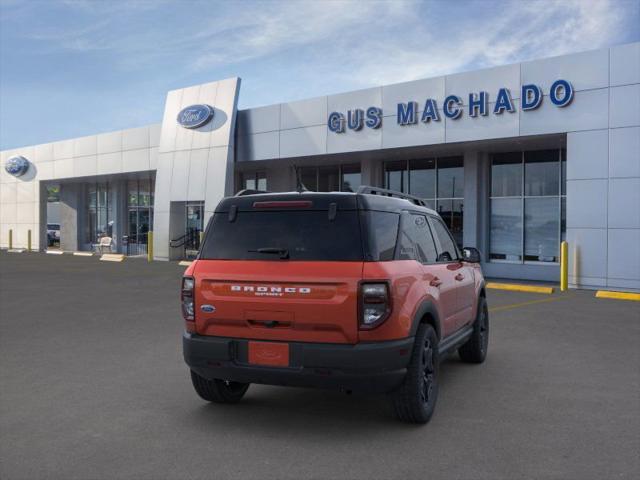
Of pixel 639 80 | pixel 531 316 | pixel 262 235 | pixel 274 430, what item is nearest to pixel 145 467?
pixel 274 430

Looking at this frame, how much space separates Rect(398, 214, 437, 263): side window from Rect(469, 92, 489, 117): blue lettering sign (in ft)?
39.1

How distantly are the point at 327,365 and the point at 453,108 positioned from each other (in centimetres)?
1453

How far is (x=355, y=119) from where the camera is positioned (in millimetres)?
19750

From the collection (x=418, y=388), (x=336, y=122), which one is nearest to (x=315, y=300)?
(x=418, y=388)

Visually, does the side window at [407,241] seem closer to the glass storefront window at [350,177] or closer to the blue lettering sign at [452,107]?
the blue lettering sign at [452,107]

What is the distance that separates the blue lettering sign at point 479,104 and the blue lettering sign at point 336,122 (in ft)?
15.5

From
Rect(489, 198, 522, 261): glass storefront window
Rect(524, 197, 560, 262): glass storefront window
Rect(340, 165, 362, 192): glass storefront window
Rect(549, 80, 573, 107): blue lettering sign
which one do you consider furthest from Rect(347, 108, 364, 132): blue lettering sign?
Rect(549, 80, 573, 107): blue lettering sign

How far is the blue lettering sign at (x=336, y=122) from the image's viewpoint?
20156 millimetres

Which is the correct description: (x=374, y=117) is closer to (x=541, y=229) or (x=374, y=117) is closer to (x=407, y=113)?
(x=407, y=113)

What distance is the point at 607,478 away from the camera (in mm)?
3779

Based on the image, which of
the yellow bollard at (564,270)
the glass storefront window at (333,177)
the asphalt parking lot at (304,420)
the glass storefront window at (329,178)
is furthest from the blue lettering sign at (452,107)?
the asphalt parking lot at (304,420)

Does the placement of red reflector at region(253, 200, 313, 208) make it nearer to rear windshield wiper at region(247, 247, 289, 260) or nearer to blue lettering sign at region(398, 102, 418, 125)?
rear windshield wiper at region(247, 247, 289, 260)

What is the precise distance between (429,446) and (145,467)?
1990 mm

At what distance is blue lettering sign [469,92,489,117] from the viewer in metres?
16.8
